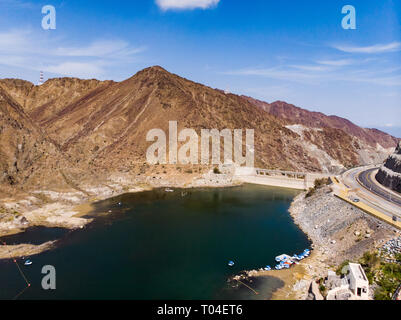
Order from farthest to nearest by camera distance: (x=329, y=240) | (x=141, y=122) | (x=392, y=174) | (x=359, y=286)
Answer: (x=141, y=122) < (x=392, y=174) < (x=329, y=240) < (x=359, y=286)

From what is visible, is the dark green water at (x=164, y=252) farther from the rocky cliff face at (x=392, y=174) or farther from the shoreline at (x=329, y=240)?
the rocky cliff face at (x=392, y=174)

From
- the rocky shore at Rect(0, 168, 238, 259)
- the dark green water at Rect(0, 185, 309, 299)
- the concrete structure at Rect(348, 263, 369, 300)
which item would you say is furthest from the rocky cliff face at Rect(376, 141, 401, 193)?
the rocky shore at Rect(0, 168, 238, 259)

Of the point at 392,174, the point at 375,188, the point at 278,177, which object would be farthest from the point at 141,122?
the point at 392,174

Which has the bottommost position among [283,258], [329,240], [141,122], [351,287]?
[283,258]

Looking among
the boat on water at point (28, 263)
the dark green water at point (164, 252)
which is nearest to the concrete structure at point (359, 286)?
the dark green water at point (164, 252)

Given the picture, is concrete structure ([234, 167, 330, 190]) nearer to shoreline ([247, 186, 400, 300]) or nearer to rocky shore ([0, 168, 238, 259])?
rocky shore ([0, 168, 238, 259])

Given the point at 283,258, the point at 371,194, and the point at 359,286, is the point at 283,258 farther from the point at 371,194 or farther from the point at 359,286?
the point at 371,194
